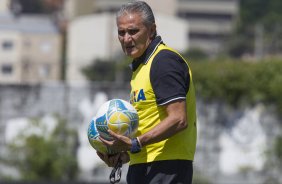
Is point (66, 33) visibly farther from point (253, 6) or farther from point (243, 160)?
point (253, 6)

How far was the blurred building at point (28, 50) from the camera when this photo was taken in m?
21.6

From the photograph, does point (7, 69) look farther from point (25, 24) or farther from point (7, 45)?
point (25, 24)

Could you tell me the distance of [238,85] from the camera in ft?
69.2

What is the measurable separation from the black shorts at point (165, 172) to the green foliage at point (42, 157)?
13.4 m

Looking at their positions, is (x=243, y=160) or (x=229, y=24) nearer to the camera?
(x=243, y=160)

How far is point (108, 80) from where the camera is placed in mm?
22172

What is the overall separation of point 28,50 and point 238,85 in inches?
253

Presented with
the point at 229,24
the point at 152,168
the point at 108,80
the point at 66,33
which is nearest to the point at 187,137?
the point at 152,168

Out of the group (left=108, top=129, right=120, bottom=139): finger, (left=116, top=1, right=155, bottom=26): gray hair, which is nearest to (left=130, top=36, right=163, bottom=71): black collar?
(left=116, top=1, right=155, bottom=26): gray hair

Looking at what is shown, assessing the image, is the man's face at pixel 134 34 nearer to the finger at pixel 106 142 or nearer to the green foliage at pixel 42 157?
the finger at pixel 106 142

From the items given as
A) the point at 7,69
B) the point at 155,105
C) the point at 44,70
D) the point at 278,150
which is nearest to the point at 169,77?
→ the point at 155,105

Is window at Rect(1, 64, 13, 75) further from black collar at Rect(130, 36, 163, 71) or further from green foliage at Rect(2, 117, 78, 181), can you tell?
black collar at Rect(130, 36, 163, 71)

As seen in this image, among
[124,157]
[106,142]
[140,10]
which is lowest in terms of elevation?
[124,157]

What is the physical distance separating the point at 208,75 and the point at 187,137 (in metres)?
14.5
